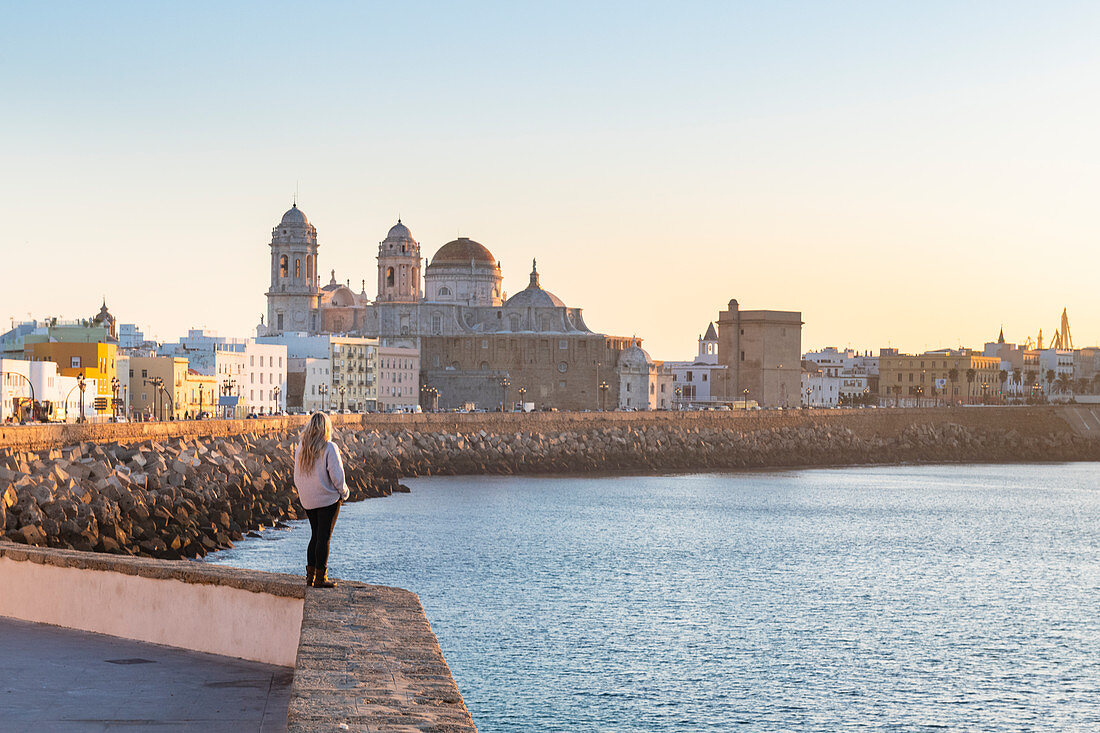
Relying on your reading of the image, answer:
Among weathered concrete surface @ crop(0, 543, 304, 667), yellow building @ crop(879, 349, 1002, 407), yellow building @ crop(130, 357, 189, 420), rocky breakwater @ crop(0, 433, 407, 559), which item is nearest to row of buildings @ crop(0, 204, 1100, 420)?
yellow building @ crop(130, 357, 189, 420)

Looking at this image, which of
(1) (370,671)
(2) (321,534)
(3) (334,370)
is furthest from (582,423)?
(1) (370,671)

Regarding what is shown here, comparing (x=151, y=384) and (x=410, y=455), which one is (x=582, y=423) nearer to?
(x=410, y=455)

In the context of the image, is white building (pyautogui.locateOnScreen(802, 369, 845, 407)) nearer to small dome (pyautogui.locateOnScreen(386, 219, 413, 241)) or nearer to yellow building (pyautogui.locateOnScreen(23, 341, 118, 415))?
small dome (pyautogui.locateOnScreen(386, 219, 413, 241))

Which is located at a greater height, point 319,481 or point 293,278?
point 293,278

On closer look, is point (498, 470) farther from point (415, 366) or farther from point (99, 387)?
point (415, 366)

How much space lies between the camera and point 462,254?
3949 inches

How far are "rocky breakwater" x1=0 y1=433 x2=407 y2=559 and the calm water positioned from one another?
52.0 inches

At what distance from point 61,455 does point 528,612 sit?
13.6 m

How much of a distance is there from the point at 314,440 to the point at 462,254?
306 feet

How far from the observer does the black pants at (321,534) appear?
7.61 meters

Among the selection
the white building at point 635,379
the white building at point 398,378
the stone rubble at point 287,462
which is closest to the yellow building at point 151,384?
the stone rubble at point 287,462

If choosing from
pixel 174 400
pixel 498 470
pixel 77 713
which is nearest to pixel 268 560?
pixel 77 713

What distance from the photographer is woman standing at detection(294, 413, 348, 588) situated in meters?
7.58

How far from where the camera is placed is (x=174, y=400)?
65.4m
